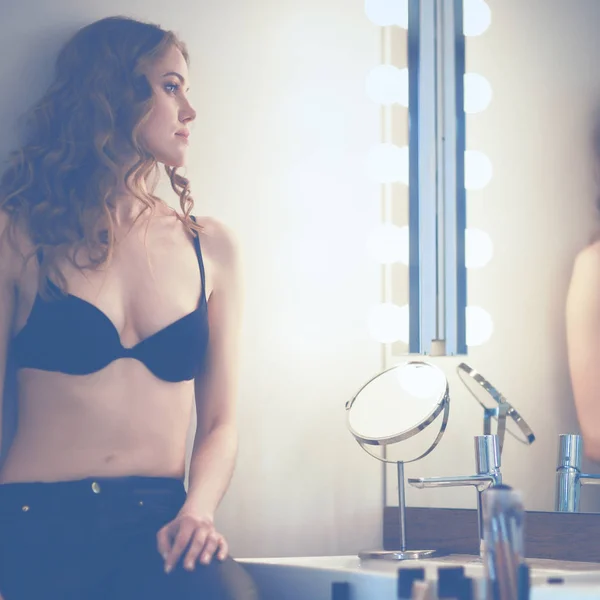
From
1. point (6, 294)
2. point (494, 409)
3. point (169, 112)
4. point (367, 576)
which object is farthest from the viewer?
point (494, 409)

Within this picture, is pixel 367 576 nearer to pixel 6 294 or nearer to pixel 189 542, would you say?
pixel 189 542

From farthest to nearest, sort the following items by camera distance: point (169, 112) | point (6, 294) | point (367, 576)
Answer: point (169, 112) < point (6, 294) < point (367, 576)

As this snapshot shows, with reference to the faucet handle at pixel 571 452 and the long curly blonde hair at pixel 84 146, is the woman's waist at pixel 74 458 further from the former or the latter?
the faucet handle at pixel 571 452

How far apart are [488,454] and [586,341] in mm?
234

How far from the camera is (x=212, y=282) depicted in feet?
4.27

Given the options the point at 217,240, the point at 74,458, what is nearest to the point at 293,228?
the point at 217,240

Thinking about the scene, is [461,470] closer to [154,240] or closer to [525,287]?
[525,287]

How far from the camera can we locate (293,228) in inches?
57.1

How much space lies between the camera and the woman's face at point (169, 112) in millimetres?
1261

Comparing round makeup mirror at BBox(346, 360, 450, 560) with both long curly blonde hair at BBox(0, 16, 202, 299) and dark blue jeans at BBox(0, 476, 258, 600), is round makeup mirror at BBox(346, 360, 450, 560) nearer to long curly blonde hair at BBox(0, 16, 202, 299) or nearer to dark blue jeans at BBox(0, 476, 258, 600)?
dark blue jeans at BBox(0, 476, 258, 600)

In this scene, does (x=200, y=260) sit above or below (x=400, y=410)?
above

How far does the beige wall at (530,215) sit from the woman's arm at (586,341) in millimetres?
13

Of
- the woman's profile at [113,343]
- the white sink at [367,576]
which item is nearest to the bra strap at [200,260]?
the woman's profile at [113,343]

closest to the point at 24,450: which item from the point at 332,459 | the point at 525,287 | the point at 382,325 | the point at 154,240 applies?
the point at 154,240
